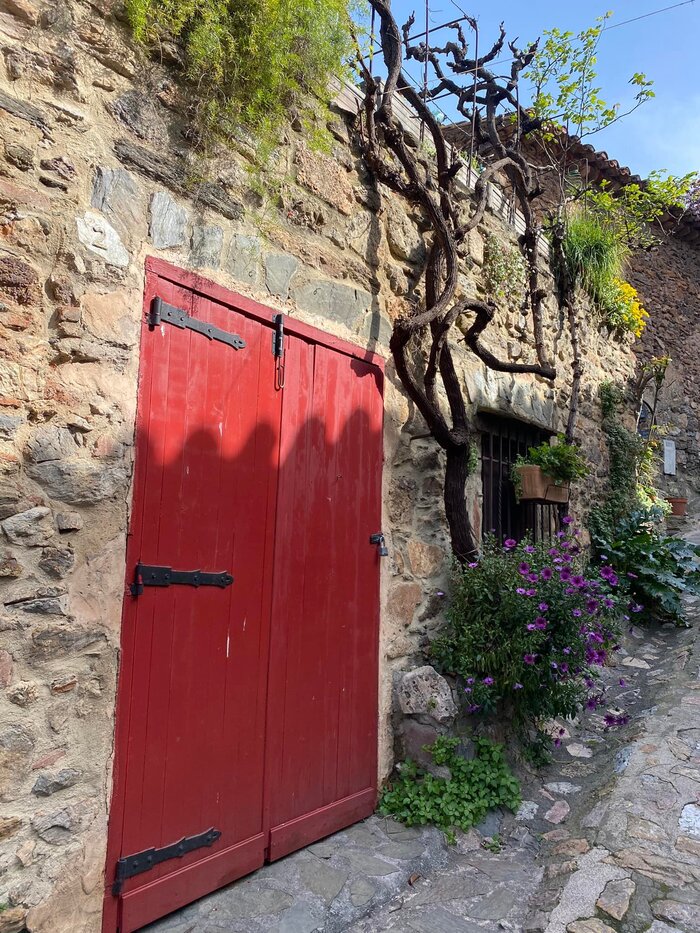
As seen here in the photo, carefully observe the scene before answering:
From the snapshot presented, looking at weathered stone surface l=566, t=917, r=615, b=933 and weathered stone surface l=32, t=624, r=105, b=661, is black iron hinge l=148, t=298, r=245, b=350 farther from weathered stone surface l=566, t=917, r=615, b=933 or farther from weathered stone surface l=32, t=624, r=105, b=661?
weathered stone surface l=566, t=917, r=615, b=933

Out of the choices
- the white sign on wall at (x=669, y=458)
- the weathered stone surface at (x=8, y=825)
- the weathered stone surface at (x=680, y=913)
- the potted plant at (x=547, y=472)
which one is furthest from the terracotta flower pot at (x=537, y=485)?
the white sign on wall at (x=669, y=458)

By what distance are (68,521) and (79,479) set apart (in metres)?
0.14

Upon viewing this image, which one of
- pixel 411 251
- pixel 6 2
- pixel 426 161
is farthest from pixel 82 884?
pixel 426 161

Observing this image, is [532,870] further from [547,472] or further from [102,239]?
[102,239]

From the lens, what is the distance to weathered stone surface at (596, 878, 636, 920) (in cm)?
225

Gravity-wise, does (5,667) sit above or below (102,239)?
below

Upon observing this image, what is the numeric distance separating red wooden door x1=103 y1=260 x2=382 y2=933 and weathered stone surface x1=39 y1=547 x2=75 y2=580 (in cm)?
21

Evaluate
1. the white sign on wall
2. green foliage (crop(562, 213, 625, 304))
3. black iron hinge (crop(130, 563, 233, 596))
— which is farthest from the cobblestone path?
the white sign on wall

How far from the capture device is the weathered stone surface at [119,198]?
7.36ft

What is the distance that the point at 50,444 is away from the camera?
6.73 ft

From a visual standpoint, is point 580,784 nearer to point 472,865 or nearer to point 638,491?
point 472,865

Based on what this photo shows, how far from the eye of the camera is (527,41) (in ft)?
17.4

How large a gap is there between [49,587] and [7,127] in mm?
1423

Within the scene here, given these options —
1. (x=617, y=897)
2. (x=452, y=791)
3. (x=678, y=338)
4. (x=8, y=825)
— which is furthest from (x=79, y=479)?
(x=678, y=338)
